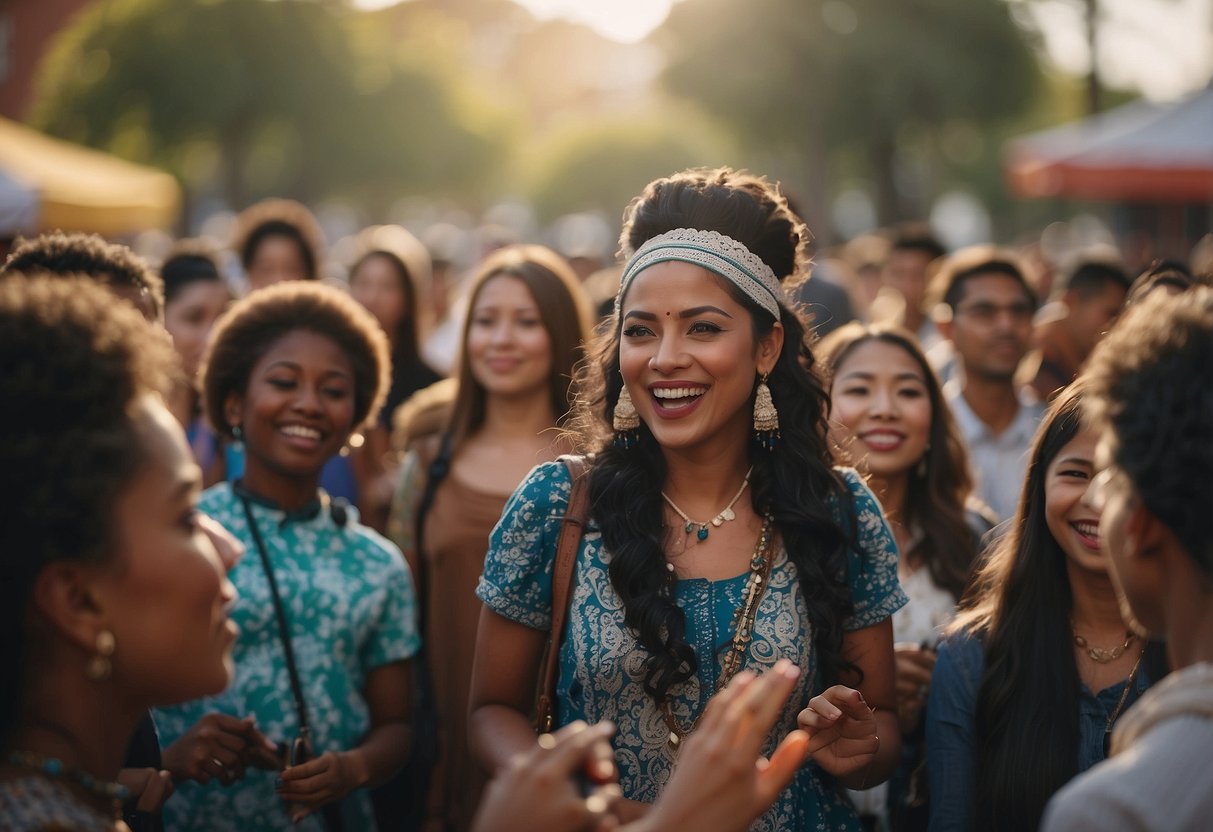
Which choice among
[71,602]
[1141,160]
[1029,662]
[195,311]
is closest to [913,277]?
[195,311]

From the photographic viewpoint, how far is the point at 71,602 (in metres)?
2.03

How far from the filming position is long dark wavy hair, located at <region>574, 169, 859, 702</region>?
2.95 metres

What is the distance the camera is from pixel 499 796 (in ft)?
6.45

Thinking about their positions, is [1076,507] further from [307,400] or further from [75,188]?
[75,188]

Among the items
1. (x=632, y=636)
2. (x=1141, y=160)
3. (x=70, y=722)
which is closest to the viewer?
(x=70, y=722)

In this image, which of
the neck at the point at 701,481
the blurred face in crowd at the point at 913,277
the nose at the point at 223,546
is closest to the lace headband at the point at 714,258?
the neck at the point at 701,481

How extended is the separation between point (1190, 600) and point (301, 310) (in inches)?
118

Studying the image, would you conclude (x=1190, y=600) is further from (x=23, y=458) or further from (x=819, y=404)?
(x=23, y=458)

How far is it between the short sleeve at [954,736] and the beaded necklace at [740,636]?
639 millimetres

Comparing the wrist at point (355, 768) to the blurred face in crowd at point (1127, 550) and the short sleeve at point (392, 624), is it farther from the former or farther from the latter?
the blurred face in crowd at point (1127, 550)

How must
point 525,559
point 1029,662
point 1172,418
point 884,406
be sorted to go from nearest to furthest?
point 1172,418, point 525,559, point 1029,662, point 884,406

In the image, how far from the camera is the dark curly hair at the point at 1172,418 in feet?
6.21

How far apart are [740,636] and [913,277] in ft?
21.9

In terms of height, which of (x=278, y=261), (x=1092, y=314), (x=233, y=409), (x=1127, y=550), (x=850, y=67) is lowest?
(x=1127, y=550)
